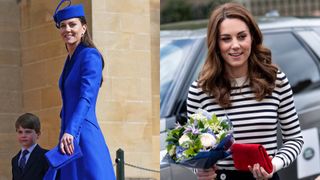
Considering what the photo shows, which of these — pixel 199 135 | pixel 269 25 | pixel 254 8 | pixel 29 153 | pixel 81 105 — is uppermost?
pixel 254 8

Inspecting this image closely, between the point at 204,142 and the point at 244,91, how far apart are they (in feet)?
1.40

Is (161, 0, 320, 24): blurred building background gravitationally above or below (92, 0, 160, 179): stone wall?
above

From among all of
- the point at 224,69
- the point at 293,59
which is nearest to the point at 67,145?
the point at 224,69

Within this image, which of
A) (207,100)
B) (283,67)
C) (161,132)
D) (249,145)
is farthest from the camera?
(283,67)

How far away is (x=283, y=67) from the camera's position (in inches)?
470

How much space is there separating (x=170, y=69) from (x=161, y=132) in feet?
2.65

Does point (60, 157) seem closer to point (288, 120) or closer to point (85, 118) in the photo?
point (85, 118)

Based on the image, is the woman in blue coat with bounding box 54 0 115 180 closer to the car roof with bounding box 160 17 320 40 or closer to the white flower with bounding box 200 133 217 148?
the white flower with bounding box 200 133 217 148

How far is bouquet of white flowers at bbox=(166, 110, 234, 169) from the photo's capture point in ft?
19.5

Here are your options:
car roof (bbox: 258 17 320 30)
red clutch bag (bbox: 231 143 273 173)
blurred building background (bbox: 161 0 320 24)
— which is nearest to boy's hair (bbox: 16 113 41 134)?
red clutch bag (bbox: 231 143 273 173)

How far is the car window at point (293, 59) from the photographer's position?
1181 cm

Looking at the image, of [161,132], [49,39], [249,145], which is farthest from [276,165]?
[49,39]

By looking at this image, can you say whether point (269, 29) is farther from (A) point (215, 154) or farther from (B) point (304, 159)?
(A) point (215, 154)

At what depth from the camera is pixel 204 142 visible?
5.99 meters
